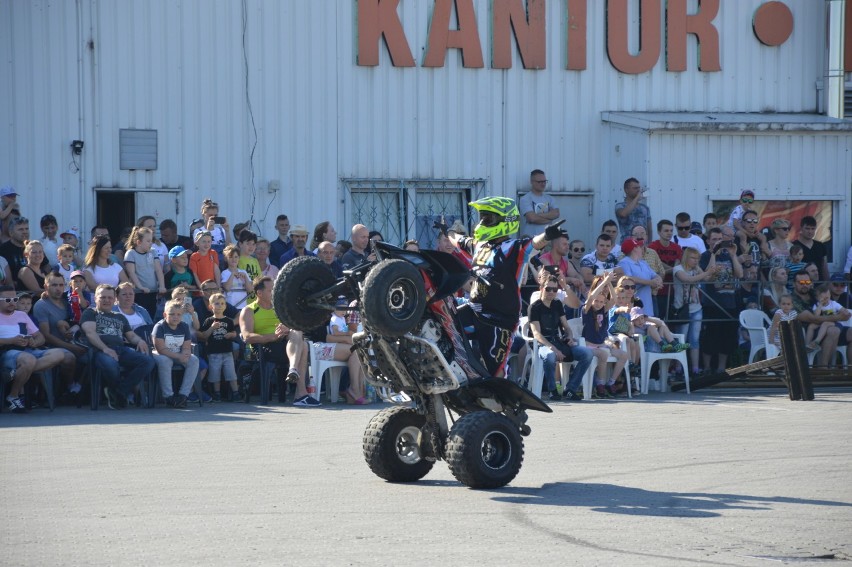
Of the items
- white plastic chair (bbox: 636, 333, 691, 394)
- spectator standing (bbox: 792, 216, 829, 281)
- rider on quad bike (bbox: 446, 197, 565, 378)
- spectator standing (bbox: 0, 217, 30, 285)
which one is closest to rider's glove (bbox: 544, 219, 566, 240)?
rider on quad bike (bbox: 446, 197, 565, 378)

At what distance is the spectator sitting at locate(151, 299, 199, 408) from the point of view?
49.3 ft

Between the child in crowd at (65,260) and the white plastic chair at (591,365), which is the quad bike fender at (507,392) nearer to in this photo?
the white plastic chair at (591,365)

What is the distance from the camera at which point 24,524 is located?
7723 millimetres

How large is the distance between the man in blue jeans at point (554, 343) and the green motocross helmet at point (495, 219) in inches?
246

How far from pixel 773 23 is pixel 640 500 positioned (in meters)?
16.1

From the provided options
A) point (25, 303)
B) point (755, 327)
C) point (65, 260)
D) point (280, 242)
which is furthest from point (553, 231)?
point (755, 327)

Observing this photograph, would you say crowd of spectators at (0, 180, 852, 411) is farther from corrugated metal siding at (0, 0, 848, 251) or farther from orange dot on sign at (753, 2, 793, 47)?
orange dot on sign at (753, 2, 793, 47)

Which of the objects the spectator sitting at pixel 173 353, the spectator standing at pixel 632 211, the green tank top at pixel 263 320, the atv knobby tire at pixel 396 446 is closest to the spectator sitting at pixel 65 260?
the spectator sitting at pixel 173 353

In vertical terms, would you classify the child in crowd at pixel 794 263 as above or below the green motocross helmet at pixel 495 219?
below

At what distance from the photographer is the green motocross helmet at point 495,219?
Result: 986 cm

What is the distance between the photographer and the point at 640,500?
8.67m

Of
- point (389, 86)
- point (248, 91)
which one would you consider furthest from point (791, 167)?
point (248, 91)

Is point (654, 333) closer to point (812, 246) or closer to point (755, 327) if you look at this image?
point (755, 327)

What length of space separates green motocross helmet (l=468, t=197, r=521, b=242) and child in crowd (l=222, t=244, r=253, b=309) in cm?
728
